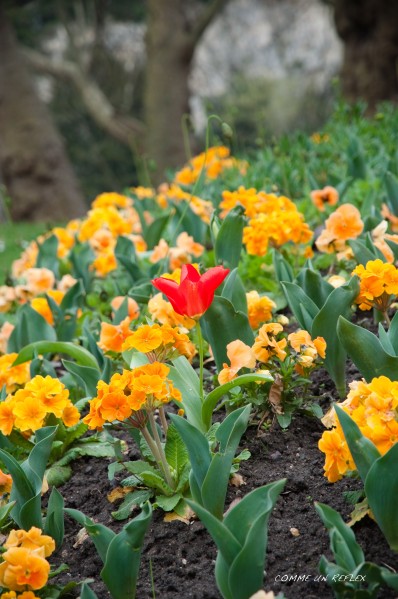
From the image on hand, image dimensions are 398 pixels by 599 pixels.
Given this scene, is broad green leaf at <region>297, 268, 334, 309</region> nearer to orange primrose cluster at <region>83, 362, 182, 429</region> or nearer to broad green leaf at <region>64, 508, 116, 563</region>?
orange primrose cluster at <region>83, 362, 182, 429</region>

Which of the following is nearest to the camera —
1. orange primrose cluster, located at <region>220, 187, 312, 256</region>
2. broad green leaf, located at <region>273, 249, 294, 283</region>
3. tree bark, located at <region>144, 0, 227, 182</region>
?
broad green leaf, located at <region>273, 249, 294, 283</region>

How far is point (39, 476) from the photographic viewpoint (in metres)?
1.98

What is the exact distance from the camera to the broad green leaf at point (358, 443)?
152 centimetres

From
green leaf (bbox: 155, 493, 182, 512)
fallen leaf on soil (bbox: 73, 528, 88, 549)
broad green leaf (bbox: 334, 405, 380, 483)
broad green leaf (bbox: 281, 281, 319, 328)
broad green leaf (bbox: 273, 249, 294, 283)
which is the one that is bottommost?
fallen leaf on soil (bbox: 73, 528, 88, 549)

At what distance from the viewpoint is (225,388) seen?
6.67 ft

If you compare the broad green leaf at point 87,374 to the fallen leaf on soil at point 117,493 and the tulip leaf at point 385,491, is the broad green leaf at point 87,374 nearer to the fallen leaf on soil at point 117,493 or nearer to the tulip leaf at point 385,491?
the fallen leaf on soil at point 117,493

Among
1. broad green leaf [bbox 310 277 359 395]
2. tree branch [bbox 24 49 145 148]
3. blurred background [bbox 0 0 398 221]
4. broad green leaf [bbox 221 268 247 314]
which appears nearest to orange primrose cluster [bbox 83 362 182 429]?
broad green leaf [bbox 310 277 359 395]

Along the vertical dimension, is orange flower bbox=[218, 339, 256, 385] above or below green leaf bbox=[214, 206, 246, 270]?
below

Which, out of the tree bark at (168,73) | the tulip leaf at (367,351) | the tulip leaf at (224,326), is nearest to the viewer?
the tulip leaf at (367,351)

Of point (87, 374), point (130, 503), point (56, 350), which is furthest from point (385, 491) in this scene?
point (56, 350)

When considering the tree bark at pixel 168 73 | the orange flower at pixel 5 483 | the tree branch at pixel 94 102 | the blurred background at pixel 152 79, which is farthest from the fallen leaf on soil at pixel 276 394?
the tree branch at pixel 94 102

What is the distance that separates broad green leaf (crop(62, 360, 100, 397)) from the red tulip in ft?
1.97

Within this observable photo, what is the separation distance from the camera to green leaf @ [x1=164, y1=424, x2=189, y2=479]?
2.07 meters

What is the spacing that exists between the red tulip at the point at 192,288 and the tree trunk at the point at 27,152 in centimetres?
953
